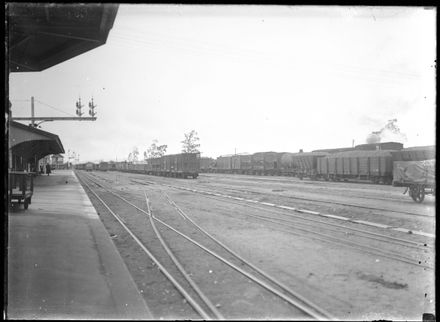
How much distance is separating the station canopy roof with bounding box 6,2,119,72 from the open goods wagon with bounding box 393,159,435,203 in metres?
13.0

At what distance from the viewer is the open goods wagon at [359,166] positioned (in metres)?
26.0

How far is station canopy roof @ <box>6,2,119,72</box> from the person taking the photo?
3.21 m

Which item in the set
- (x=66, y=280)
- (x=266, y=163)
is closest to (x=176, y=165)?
(x=266, y=163)

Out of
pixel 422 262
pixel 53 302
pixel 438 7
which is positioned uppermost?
pixel 438 7

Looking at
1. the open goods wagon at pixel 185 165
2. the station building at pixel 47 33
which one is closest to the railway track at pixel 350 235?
the station building at pixel 47 33

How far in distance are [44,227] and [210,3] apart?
6.96 m

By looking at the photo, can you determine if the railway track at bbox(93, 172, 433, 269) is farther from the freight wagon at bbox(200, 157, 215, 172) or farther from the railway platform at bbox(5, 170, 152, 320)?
the freight wagon at bbox(200, 157, 215, 172)

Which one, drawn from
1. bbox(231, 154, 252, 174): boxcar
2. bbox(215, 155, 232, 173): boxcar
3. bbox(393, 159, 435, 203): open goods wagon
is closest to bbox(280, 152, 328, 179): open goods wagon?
bbox(231, 154, 252, 174): boxcar

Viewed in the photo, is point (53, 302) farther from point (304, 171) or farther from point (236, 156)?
point (236, 156)

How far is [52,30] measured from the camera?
433cm

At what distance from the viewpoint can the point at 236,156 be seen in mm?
54312

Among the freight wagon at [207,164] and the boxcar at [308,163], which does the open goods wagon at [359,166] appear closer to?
the boxcar at [308,163]

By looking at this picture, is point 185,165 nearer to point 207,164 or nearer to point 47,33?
point 207,164

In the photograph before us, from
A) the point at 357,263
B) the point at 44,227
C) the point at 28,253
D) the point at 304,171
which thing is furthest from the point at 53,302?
the point at 304,171
